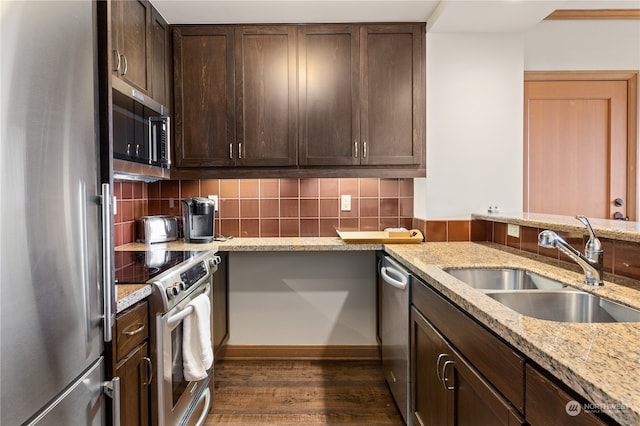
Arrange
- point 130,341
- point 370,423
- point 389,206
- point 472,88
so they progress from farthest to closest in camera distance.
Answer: point 389,206, point 472,88, point 370,423, point 130,341

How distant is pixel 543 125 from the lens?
9.54ft

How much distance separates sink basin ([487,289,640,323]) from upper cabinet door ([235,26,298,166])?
1.60m

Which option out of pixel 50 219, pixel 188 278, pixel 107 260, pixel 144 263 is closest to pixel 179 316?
pixel 188 278

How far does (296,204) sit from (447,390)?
1.80 m

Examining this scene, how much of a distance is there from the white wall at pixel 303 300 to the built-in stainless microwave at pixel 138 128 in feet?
3.40

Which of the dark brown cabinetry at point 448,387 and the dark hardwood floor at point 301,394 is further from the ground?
the dark brown cabinetry at point 448,387

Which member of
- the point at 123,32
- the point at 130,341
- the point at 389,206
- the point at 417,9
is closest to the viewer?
the point at 130,341

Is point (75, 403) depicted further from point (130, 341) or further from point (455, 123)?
point (455, 123)

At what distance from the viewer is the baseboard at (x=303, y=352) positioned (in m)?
2.85

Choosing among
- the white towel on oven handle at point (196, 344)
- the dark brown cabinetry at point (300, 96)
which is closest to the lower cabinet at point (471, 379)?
the white towel on oven handle at point (196, 344)

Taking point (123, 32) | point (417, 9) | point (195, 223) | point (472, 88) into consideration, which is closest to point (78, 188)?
point (123, 32)

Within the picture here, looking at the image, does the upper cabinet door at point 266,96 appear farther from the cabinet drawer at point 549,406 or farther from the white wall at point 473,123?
the cabinet drawer at point 549,406

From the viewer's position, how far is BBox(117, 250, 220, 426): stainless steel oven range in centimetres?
138

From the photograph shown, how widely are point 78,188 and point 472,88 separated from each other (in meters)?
2.36
